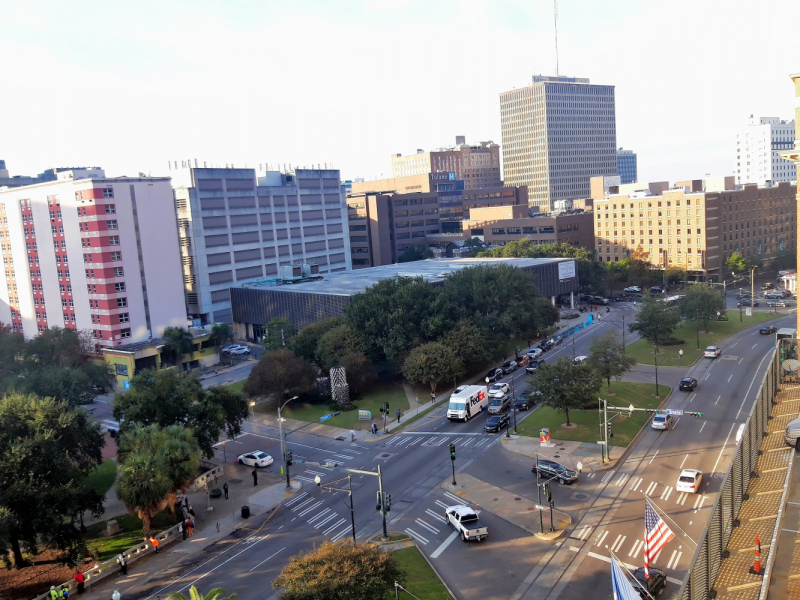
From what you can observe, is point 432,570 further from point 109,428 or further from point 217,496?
point 109,428

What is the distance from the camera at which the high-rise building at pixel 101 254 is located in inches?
3346

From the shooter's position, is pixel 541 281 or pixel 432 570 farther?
pixel 541 281

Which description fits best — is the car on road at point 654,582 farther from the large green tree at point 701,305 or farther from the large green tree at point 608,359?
the large green tree at point 701,305

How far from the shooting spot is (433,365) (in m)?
65.8

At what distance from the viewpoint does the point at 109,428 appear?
215ft

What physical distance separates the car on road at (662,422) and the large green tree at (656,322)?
24.2 meters

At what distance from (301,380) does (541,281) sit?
2035 inches

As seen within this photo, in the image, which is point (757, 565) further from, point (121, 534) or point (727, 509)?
point (121, 534)

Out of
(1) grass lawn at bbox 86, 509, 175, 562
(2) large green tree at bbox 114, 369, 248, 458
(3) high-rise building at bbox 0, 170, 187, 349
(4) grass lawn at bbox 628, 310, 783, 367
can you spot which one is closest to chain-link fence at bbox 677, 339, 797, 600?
(1) grass lawn at bbox 86, 509, 175, 562

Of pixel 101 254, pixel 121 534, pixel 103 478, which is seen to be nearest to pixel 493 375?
pixel 103 478

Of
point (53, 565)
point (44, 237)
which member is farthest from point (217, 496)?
point (44, 237)

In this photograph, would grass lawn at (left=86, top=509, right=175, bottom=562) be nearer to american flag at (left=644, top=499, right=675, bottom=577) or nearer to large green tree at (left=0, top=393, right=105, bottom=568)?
large green tree at (left=0, top=393, right=105, bottom=568)

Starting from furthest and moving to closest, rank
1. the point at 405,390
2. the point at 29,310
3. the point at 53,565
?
the point at 29,310
the point at 405,390
the point at 53,565

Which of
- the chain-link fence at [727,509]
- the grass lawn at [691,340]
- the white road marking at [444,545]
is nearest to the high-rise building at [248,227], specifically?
the grass lawn at [691,340]
